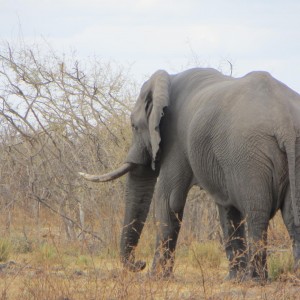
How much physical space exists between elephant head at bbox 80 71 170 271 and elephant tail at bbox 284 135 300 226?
223 cm

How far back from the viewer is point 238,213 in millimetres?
8906

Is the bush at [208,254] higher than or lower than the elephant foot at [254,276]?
higher

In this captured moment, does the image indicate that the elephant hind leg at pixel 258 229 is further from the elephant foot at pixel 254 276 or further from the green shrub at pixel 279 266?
the green shrub at pixel 279 266

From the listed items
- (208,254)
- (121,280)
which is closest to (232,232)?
(208,254)

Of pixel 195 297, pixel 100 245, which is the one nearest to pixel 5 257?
pixel 100 245

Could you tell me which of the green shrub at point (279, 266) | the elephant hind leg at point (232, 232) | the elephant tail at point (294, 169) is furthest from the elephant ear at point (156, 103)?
the elephant tail at point (294, 169)

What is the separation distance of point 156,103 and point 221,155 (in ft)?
5.09

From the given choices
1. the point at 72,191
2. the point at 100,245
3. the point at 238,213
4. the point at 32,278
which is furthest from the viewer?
the point at 72,191

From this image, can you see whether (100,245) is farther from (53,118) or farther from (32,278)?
(32,278)

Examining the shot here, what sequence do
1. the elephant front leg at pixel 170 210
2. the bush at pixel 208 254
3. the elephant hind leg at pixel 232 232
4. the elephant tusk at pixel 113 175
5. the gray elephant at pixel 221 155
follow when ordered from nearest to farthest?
the gray elephant at pixel 221 155 < the elephant hind leg at pixel 232 232 < the elephant front leg at pixel 170 210 < the elephant tusk at pixel 113 175 < the bush at pixel 208 254

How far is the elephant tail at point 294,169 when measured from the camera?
728cm

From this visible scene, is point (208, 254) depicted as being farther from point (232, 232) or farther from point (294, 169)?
point (294, 169)

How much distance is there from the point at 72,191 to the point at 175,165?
3.95 m

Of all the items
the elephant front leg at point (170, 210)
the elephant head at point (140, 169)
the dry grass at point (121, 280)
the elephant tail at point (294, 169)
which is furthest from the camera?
the elephant head at point (140, 169)
